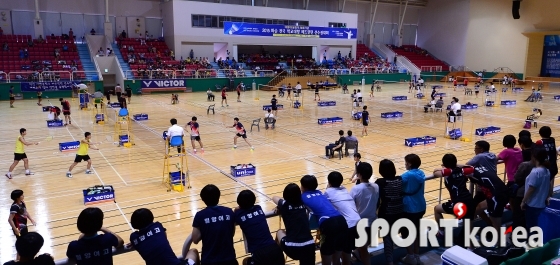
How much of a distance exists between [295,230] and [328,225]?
43 centimetres

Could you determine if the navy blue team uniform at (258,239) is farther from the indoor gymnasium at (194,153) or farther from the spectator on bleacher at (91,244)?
the spectator on bleacher at (91,244)

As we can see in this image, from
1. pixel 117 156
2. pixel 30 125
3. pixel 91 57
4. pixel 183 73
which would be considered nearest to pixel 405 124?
pixel 117 156

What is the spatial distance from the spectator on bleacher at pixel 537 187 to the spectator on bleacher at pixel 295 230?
3.69 meters

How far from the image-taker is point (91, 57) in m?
46.9

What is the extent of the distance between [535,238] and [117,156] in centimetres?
1600

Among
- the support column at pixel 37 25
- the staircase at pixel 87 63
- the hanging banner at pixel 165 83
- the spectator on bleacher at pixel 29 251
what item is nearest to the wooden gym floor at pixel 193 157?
the spectator on bleacher at pixel 29 251

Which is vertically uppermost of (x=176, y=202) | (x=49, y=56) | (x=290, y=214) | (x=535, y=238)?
(x=49, y=56)

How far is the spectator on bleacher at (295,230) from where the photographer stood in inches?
201

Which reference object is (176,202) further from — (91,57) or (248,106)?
(91,57)

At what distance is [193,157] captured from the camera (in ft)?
59.5

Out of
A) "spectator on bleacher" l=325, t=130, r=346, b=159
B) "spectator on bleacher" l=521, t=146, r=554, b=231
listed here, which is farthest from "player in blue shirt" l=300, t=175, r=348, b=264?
"spectator on bleacher" l=325, t=130, r=346, b=159

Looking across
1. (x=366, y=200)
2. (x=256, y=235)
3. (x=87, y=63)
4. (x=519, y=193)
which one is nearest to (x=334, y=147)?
(x=519, y=193)

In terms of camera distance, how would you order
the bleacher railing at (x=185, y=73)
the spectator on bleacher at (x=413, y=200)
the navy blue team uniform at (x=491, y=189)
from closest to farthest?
the spectator on bleacher at (x=413, y=200) → the navy blue team uniform at (x=491, y=189) → the bleacher railing at (x=185, y=73)

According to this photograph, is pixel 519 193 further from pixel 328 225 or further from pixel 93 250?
pixel 93 250
